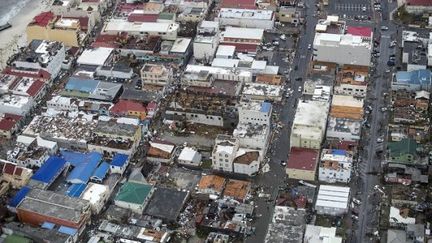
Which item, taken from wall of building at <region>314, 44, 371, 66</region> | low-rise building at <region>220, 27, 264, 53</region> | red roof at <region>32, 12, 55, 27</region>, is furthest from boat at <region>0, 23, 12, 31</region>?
wall of building at <region>314, 44, 371, 66</region>

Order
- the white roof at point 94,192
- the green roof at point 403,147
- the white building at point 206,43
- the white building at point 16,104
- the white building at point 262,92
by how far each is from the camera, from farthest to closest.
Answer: the white building at point 206,43 → the white building at point 262,92 → the white building at point 16,104 → the green roof at point 403,147 → the white roof at point 94,192

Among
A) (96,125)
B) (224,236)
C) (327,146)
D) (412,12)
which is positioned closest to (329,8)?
(412,12)

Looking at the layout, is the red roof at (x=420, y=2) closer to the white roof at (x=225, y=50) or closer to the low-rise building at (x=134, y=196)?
the white roof at (x=225, y=50)

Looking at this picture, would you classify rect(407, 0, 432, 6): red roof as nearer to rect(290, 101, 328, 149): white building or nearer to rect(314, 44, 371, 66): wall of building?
rect(314, 44, 371, 66): wall of building

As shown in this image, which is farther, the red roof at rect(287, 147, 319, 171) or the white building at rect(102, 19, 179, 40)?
the white building at rect(102, 19, 179, 40)

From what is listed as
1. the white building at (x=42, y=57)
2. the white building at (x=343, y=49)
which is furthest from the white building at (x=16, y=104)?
the white building at (x=343, y=49)

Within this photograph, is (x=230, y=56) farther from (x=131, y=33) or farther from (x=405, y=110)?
(x=405, y=110)
